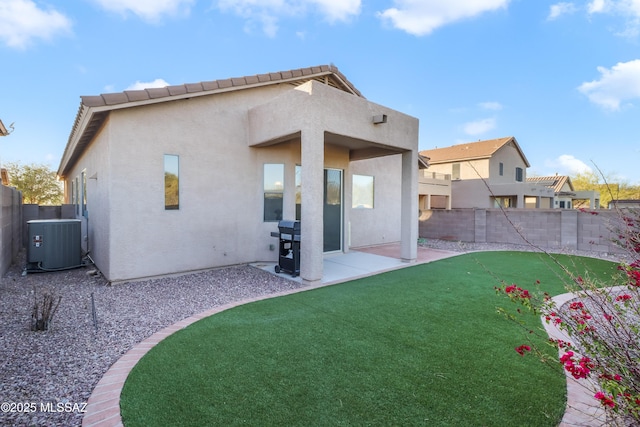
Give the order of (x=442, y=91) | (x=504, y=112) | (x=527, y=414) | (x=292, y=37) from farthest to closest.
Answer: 1. (x=504, y=112)
2. (x=442, y=91)
3. (x=292, y=37)
4. (x=527, y=414)

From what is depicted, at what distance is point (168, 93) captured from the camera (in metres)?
7.82

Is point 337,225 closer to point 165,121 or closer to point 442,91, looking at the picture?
point 165,121

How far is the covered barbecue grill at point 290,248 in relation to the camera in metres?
8.16

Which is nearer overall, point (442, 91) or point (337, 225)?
point (337, 225)

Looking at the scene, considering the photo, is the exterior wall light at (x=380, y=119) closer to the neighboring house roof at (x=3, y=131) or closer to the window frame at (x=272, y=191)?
the window frame at (x=272, y=191)

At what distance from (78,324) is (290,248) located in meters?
4.79

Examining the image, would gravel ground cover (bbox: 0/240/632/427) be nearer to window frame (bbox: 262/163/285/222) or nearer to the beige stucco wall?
window frame (bbox: 262/163/285/222)

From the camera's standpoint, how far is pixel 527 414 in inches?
117

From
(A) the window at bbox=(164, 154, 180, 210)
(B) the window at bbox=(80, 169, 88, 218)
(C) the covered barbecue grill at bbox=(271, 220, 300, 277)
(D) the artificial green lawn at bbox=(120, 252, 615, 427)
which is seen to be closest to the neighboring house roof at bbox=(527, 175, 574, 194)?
(D) the artificial green lawn at bbox=(120, 252, 615, 427)

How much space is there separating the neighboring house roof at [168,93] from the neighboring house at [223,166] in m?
0.03

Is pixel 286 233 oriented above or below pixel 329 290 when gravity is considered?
above

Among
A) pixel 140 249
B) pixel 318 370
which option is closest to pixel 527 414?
pixel 318 370

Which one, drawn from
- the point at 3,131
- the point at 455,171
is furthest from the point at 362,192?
the point at 455,171

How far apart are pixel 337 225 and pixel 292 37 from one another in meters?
9.03
